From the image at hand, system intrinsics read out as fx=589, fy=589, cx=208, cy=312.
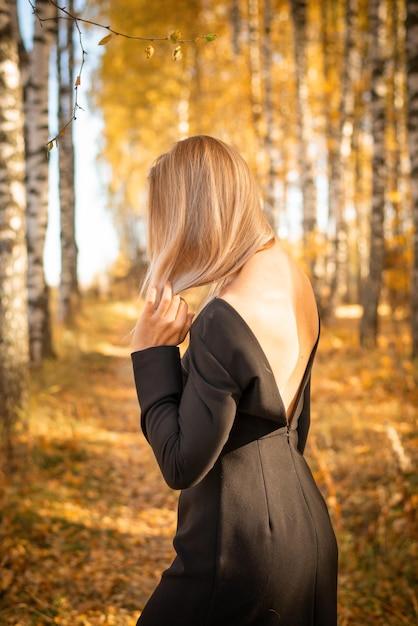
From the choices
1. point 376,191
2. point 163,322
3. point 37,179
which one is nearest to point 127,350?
point 37,179

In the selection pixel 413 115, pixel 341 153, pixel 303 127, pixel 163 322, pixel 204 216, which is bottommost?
pixel 163 322

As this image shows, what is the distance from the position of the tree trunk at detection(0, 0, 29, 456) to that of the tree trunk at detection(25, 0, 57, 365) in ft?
8.19

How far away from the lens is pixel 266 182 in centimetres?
1532

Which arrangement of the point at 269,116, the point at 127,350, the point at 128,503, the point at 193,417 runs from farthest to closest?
the point at 269,116, the point at 127,350, the point at 128,503, the point at 193,417


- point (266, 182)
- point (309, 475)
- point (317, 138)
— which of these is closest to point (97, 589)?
point (309, 475)

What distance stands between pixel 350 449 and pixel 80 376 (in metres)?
4.70

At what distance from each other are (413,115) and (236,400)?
7.73 meters

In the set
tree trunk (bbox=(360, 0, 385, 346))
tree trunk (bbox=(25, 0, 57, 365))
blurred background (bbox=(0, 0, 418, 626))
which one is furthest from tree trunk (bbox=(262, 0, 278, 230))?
tree trunk (bbox=(25, 0, 57, 365))

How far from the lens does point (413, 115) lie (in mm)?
8219

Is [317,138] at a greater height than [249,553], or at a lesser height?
greater

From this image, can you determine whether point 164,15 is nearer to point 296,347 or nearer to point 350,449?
point 350,449

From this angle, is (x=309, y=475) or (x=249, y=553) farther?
(x=309, y=475)

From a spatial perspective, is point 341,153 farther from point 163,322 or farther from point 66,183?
point 163,322

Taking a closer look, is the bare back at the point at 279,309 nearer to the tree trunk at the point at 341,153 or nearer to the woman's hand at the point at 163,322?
the woman's hand at the point at 163,322
